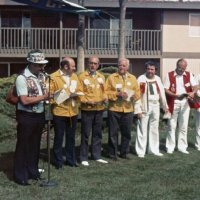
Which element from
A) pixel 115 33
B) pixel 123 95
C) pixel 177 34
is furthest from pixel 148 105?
pixel 177 34

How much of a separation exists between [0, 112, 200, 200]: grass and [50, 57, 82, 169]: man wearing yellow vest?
498 mm

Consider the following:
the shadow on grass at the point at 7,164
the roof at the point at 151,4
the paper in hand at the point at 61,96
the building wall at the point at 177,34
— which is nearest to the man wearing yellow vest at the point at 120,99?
the paper in hand at the point at 61,96

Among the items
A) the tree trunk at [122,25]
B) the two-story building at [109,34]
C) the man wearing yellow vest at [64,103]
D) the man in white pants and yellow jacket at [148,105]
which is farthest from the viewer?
the two-story building at [109,34]

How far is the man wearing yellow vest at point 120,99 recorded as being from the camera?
999cm

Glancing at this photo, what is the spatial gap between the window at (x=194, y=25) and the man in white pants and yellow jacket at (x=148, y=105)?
761 inches

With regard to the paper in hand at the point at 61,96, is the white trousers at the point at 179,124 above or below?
below

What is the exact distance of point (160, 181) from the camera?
8555 millimetres

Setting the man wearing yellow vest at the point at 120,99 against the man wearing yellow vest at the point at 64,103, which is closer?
the man wearing yellow vest at the point at 64,103

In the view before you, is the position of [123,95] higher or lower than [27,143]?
higher

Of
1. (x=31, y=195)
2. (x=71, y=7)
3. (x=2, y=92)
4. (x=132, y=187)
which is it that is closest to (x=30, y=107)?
(x=31, y=195)

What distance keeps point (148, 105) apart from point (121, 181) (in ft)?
7.76

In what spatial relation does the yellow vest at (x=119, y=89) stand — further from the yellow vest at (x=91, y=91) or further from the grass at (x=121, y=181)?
the grass at (x=121, y=181)

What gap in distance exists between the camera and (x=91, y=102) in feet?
31.2

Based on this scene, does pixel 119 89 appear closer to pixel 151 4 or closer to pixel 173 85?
pixel 173 85
